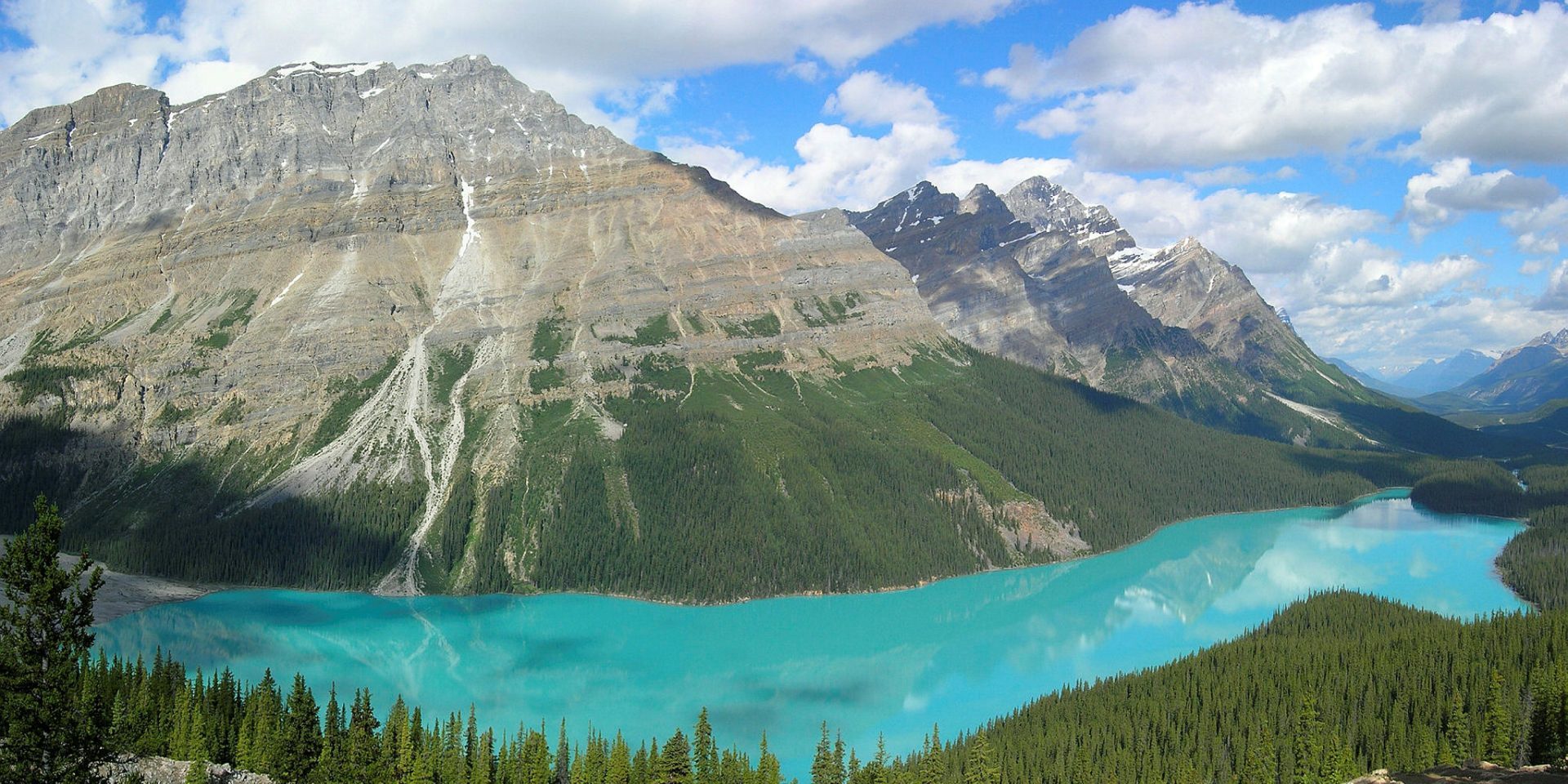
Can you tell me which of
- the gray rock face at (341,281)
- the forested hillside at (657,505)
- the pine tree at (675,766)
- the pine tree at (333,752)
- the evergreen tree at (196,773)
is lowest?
the pine tree at (675,766)

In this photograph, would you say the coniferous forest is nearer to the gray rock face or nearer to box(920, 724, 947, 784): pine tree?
box(920, 724, 947, 784): pine tree

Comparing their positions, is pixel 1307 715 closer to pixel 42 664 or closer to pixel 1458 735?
pixel 1458 735

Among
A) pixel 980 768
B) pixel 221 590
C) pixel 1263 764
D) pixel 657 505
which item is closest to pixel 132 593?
pixel 221 590

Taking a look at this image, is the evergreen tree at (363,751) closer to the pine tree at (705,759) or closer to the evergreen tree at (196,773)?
the evergreen tree at (196,773)

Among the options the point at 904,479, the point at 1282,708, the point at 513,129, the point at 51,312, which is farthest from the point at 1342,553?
the point at 51,312

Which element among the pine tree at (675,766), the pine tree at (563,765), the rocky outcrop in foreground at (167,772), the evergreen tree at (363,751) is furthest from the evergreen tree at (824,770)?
the rocky outcrop in foreground at (167,772)
